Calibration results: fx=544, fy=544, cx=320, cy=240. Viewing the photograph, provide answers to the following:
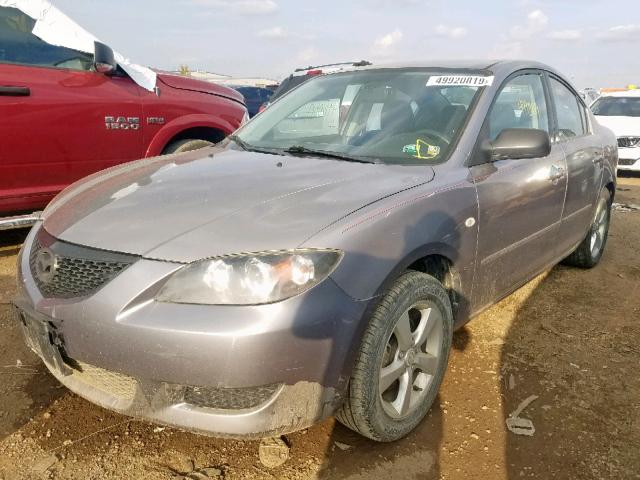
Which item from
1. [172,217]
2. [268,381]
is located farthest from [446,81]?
[268,381]

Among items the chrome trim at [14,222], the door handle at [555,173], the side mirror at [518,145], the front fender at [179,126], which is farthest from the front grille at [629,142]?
the chrome trim at [14,222]

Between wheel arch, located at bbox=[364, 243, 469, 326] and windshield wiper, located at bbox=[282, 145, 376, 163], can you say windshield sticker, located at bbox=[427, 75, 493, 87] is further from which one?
wheel arch, located at bbox=[364, 243, 469, 326]

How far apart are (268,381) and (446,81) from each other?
1975 mm

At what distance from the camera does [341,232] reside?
189 cm

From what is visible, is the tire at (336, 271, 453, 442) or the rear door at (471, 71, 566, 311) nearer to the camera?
the tire at (336, 271, 453, 442)

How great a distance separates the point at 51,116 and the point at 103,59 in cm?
60

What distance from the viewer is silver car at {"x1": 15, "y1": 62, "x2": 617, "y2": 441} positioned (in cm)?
175

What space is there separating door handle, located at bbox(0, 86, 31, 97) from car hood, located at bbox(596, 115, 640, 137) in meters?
9.08

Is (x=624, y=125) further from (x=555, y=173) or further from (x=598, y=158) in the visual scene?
(x=555, y=173)

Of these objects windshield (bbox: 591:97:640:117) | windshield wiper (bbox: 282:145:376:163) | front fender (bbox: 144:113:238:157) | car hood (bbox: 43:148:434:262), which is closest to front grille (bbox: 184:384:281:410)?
car hood (bbox: 43:148:434:262)

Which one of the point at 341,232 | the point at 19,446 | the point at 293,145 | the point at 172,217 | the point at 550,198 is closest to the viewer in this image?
the point at 341,232

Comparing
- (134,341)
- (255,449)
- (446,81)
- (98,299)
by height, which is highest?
(446,81)

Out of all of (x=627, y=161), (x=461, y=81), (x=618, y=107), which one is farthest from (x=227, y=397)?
(x=618, y=107)

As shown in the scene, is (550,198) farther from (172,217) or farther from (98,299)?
(98,299)
